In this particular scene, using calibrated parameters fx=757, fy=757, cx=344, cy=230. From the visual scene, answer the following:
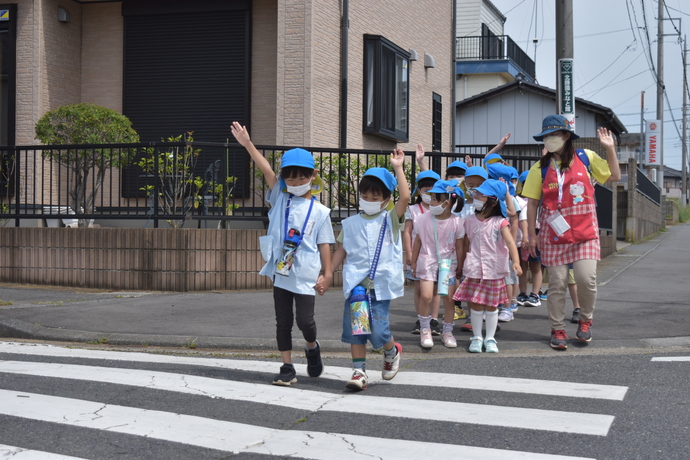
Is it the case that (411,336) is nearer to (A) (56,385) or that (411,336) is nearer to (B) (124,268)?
(A) (56,385)

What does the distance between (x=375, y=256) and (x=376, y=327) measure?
1.63 feet

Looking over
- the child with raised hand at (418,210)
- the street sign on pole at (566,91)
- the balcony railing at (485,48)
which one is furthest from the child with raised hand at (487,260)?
the balcony railing at (485,48)

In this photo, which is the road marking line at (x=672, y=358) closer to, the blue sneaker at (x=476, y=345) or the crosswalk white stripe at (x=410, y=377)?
the crosswalk white stripe at (x=410, y=377)

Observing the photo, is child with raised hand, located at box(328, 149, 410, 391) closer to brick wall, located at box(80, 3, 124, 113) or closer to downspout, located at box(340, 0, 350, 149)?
downspout, located at box(340, 0, 350, 149)

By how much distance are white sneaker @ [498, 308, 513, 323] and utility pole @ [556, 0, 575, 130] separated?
8.82 feet

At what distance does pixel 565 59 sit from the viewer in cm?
940

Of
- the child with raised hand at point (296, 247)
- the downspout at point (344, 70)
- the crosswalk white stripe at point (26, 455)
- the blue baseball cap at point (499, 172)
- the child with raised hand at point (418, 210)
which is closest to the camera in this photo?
the crosswalk white stripe at point (26, 455)

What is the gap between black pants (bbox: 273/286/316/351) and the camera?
532 centimetres

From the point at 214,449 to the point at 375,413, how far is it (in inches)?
44.0

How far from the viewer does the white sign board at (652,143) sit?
112 ft

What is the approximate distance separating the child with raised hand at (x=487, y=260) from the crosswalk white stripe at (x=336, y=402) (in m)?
1.83

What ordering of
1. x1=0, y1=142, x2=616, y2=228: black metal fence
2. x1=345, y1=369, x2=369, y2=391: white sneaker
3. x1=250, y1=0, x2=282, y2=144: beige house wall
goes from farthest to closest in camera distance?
x1=250, y1=0, x2=282, y2=144: beige house wall
x1=0, y1=142, x2=616, y2=228: black metal fence
x1=345, y1=369, x2=369, y2=391: white sneaker

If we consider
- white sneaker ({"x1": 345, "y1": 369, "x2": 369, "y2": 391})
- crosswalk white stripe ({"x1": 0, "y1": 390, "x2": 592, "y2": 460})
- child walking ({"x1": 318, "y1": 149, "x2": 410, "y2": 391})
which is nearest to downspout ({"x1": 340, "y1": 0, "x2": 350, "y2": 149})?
child walking ({"x1": 318, "y1": 149, "x2": 410, "y2": 391})

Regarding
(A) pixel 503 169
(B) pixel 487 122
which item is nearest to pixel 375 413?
(A) pixel 503 169
